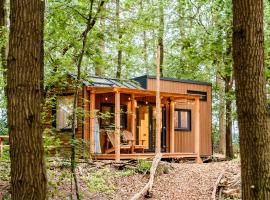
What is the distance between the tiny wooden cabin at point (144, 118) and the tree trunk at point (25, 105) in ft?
35.4

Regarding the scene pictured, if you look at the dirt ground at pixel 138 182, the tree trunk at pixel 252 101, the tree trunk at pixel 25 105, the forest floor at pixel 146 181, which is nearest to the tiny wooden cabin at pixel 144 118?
the forest floor at pixel 146 181

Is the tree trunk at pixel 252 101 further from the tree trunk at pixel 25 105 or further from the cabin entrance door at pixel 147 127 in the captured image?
the cabin entrance door at pixel 147 127

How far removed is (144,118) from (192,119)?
2.55m

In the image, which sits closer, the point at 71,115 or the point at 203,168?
the point at 71,115

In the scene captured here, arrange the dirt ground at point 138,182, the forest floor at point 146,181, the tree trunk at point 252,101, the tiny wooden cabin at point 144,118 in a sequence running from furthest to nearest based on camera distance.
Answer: the tiny wooden cabin at point 144,118 → the forest floor at point 146,181 → the dirt ground at point 138,182 → the tree trunk at point 252,101

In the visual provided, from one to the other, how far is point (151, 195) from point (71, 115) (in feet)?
13.3

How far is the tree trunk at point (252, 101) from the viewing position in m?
3.55

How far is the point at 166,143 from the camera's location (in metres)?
18.9

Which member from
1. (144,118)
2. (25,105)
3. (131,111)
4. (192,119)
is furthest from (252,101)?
(192,119)

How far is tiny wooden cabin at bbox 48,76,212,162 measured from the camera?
15570 mm

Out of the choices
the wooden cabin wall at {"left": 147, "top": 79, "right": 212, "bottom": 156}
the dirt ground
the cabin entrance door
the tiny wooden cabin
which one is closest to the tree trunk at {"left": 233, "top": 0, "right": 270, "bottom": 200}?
the dirt ground

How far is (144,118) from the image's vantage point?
730 inches

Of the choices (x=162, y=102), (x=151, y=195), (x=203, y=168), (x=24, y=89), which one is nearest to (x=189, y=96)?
(x=162, y=102)

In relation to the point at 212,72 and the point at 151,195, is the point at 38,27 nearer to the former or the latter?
the point at 151,195
